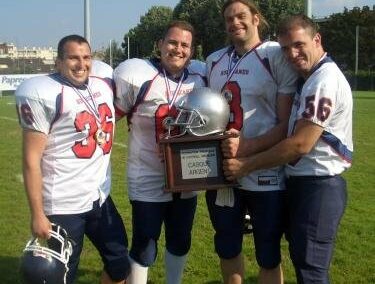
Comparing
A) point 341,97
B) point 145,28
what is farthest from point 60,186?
point 145,28

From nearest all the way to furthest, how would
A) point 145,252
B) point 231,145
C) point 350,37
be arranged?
point 231,145 < point 145,252 < point 350,37

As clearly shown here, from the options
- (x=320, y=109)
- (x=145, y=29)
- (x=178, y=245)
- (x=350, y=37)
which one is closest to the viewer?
(x=320, y=109)

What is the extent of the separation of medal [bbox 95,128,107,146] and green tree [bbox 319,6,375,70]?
5503cm

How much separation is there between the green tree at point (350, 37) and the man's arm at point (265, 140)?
54.7 metres

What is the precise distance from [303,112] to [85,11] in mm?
11050

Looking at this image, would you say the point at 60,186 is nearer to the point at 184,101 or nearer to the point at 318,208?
the point at 184,101

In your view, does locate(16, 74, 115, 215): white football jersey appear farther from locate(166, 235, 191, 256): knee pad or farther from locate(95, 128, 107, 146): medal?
locate(166, 235, 191, 256): knee pad

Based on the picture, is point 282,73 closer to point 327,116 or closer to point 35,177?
point 327,116

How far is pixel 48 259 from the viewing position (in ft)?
11.2

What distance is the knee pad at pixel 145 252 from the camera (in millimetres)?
4168

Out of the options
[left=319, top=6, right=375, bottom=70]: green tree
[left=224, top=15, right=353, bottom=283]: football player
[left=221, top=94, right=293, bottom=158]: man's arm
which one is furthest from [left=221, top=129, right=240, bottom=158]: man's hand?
[left=319, top=6, right=375, bottom=70]: green tree

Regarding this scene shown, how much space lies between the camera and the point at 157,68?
4.11 metres

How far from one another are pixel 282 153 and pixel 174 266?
1448 mm

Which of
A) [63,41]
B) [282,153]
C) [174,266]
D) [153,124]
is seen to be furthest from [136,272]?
[63,41]
